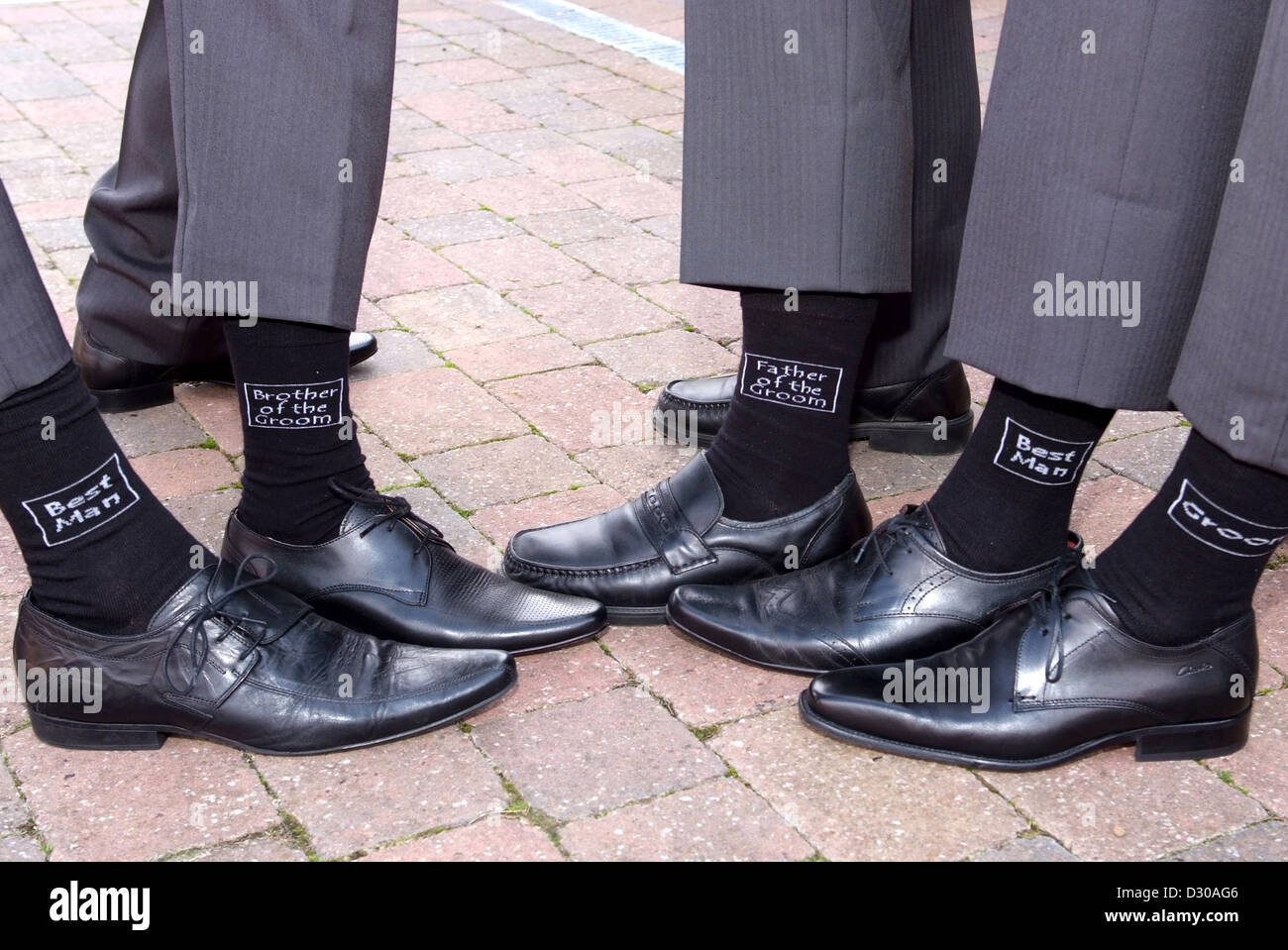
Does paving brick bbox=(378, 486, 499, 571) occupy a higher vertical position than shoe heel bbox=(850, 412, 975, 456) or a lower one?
lower

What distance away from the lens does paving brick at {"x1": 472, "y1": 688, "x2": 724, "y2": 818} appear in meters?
1.56

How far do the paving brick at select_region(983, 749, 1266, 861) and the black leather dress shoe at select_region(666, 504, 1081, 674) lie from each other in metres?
0.22

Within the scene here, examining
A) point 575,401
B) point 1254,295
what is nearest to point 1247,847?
point 1254,295

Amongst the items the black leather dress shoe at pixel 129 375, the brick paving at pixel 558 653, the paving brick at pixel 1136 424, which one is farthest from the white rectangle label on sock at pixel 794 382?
the black leather dress shoe at pixel 129 375

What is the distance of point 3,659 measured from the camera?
1.80m

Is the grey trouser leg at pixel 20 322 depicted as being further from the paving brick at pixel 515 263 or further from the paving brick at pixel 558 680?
the paving brick at pixel 515 263

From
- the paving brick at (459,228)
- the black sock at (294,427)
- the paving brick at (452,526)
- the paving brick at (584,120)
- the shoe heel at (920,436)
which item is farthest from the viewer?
the paving brick at (584,120)

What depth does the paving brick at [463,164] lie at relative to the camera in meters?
3.74

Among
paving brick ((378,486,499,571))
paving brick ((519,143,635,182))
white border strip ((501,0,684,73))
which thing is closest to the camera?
paving brick ((378,486,499,571))

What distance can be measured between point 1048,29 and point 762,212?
1.43 ft

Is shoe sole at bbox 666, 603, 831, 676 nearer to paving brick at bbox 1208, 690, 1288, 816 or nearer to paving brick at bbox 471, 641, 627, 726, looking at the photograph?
paving brick at bbox 471, 641, 627, 726

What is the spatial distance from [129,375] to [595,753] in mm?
1304

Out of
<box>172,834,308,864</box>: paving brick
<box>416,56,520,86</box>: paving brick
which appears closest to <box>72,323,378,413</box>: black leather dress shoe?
<box>172,834,308,864</box>: paving brick

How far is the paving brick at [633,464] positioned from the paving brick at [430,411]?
7.1 inches
